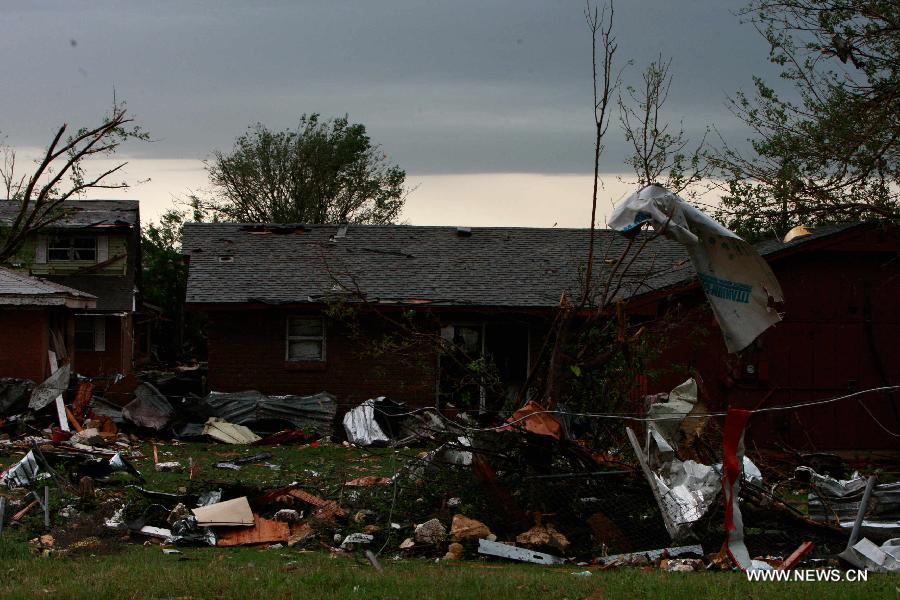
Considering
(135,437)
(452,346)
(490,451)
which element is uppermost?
(452,346)

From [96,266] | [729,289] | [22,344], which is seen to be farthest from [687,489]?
[96,266]

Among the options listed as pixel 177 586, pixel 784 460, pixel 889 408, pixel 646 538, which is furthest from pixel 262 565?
pixel 889 408

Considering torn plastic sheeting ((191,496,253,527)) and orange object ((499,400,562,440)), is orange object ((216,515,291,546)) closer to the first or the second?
torn plastic sheeting ((191,496,253,527))

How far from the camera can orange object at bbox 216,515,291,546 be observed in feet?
31.8

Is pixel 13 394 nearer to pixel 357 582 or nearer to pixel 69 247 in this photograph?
pixel 357 582

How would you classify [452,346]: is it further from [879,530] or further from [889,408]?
[889,408]

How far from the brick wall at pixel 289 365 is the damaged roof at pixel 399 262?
0.78 metres

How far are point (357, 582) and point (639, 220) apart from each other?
4.24m

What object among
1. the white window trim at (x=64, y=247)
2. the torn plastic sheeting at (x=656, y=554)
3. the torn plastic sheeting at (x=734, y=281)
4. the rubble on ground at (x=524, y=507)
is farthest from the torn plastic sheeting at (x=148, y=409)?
the white window trim at (x=64, y=247)

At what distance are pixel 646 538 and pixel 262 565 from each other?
352 centimetres

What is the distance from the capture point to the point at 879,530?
8.60m

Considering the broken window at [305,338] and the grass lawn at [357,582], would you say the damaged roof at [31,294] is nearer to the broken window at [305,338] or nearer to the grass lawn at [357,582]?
the broken window at [305,338]

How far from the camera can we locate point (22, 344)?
2077cm

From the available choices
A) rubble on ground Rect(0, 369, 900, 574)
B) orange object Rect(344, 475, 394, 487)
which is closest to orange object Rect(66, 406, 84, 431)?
rubble on ground Rect(0, 369, 900, 574)
